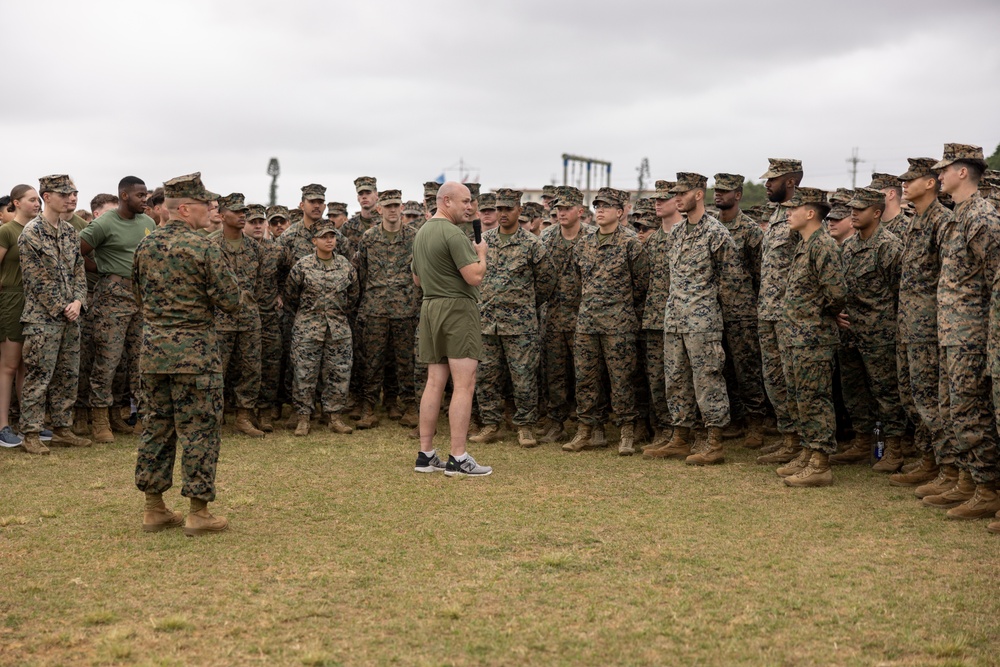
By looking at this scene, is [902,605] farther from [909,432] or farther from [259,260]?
[259,260]

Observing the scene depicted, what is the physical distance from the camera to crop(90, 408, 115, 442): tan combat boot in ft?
28.8

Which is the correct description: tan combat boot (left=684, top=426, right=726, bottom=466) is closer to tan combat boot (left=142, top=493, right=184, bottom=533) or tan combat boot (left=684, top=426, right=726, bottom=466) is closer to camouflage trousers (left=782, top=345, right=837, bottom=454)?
camouflage trousers (left=782, top=345, right=837, bottom=454)

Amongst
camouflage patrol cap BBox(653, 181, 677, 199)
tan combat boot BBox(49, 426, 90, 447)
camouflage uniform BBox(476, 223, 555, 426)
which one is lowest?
tan combat boot BBox(49, 426, 90, 447)

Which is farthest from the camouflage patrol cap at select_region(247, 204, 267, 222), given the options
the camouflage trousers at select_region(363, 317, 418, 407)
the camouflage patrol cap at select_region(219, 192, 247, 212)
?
the camouflage trousers at select_region(363, 317, 418, 407)

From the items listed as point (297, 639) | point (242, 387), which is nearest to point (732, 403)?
point (242, 387)

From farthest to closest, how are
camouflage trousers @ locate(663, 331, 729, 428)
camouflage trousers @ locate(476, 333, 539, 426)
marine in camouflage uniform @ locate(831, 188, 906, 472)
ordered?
camouflage trousers @ locate(476, 333, 539, 426)
camouflage trousers @ locate(663, 331, 729, 428)
marine in camouflage uniform @ locate(831, 188, 906, 472)

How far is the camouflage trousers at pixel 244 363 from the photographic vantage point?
908 centimetres

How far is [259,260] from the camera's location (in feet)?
30.7

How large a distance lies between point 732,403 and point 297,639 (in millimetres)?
5908

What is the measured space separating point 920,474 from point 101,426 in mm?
7272

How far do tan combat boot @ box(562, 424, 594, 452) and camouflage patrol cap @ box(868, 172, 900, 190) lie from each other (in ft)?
11.0

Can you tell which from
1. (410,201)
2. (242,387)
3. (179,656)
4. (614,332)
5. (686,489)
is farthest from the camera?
(410,201)

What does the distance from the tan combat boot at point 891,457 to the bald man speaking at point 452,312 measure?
10.5 ft

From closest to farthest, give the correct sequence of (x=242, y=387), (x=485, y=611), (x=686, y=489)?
1. (x=485, y=611)
2. (x=686, y=489)
3. (x=242, y=387)
